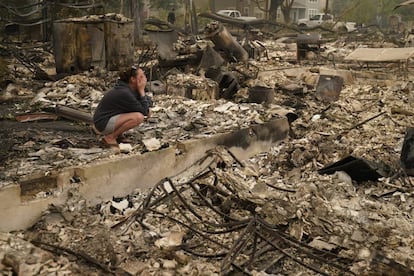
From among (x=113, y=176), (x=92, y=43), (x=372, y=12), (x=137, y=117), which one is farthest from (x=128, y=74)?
(x=372, y=12)

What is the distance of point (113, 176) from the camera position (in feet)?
18.6

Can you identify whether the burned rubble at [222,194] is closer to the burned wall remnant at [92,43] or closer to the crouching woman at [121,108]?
the crouching woman at [121,108]

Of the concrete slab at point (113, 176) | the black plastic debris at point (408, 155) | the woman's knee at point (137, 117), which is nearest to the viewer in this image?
the concrete slab at point (113, 176)

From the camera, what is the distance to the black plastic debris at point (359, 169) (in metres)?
6.15

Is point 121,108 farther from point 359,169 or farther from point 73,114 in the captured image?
point 359,169

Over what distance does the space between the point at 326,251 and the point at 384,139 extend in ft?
12.7

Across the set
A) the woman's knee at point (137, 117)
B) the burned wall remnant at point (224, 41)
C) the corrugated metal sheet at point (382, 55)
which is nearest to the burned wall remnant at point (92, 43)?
the burned wall remnant at point (224, 41)

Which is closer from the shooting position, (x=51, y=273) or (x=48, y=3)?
(x=51, y=273)

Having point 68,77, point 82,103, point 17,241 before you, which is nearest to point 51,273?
point 17,241

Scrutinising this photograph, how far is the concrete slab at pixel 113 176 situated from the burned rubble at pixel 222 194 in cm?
10

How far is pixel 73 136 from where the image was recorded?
6.71m

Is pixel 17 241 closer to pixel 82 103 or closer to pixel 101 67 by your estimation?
pixel 82 103

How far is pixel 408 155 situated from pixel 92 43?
24.1ft

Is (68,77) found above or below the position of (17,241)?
above
